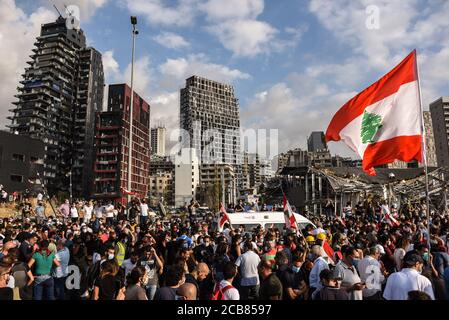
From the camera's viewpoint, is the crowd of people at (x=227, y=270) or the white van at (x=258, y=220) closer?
the crowd of people at (x=227, y=270)

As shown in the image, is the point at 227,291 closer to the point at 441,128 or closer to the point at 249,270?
the point at 249,270

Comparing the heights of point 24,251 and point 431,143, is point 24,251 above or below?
below

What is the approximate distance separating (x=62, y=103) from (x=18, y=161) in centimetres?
4546

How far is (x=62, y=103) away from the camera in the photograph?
344ft

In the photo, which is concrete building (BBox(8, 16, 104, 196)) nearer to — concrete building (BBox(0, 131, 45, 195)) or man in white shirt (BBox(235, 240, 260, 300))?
concrete building (BBox(0, 131, 45, 195))

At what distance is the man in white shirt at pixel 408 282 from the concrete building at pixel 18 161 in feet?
208

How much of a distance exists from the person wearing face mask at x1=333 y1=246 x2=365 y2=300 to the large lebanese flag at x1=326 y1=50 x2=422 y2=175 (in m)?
2.04

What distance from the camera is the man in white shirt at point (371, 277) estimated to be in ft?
Result: 20.7

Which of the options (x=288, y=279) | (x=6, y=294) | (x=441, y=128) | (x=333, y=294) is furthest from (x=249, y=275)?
(x=441, y=128)

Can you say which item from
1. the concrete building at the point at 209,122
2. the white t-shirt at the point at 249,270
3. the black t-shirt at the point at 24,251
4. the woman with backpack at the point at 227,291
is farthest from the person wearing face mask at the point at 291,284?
the concrete building at the point at 209,122

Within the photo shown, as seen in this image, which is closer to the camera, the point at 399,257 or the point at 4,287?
the point at 4,287

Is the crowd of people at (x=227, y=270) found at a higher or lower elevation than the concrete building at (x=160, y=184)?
lower

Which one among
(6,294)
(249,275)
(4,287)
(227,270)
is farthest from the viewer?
(249,275)

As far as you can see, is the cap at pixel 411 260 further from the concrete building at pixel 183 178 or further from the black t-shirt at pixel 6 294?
the concrete building at pixel 183 178
